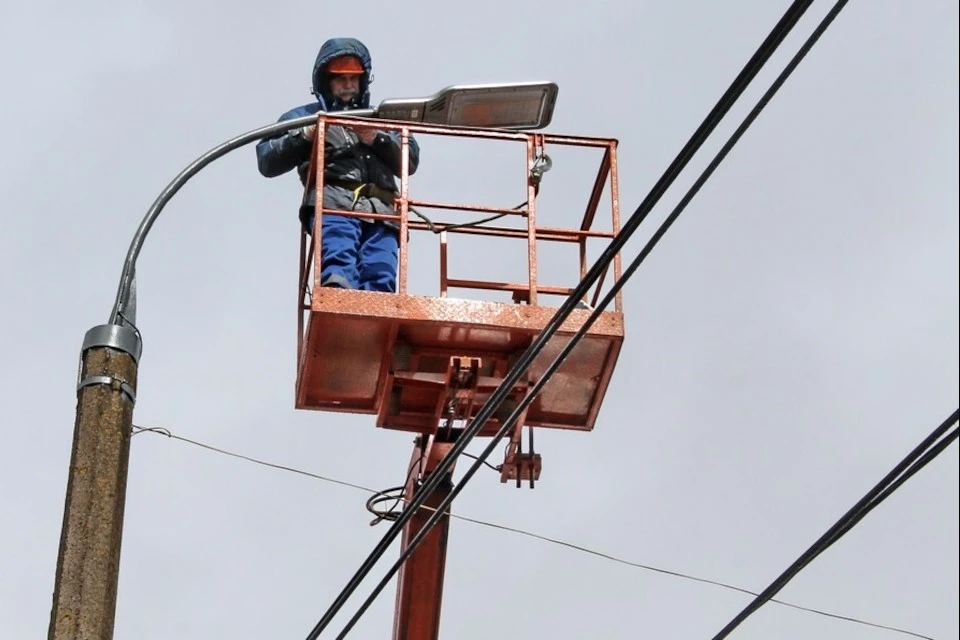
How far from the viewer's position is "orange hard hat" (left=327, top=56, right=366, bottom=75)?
12.8 m

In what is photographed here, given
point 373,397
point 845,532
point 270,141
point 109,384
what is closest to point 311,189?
point 270,141

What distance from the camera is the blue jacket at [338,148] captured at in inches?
481

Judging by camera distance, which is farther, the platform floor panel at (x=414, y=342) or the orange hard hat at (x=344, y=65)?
the orange hard hat at (x=344, y=65)

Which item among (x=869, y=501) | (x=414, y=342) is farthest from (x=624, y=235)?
(x=414, y=342)

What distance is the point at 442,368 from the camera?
1162cm

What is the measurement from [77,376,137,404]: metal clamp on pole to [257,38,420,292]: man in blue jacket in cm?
362

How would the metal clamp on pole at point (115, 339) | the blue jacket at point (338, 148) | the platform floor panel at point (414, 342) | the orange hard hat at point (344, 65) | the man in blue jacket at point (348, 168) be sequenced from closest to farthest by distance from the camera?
the metal clamp on pole at point (115, 339)
the platform floor panel at point (414, 342)
the man in blue jacket at point (348, 168)
the blue jacket at point (338, 148)
the orange hard hat at point (344, 65)

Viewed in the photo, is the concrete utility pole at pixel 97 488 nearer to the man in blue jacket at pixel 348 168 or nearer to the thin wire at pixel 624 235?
the thin wire at pixel 624 235

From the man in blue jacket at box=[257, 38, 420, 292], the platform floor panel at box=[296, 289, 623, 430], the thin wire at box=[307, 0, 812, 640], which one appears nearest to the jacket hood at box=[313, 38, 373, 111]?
the man in blue jacket at box=[257, 38, 420, 292]

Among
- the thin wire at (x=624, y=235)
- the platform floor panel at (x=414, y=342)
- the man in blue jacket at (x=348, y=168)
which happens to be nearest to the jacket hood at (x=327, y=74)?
the man in blue jacket at (x=348, y=168)

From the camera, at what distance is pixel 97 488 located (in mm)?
7531

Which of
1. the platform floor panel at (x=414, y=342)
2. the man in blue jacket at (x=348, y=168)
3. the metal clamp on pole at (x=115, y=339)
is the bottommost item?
the metal clamp on pole at (x=115, y=339)

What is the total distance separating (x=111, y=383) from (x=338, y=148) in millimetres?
4694

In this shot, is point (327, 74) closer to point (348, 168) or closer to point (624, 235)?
point (348, 168)
